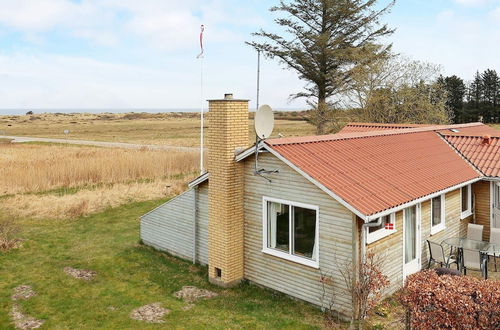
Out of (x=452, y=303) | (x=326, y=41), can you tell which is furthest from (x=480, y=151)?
(x=326, y=41)

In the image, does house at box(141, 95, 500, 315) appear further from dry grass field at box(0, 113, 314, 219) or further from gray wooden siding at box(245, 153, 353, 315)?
dry grass field at box(0, 113, 314, 219)

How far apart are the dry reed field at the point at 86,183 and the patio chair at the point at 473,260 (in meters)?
15.6

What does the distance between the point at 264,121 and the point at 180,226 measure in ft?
15.9

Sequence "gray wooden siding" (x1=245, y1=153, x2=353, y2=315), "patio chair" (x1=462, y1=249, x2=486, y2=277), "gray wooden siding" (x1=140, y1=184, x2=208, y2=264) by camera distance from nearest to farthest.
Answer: "gray wooden siding" (x1=245, y1=153, x2=353, y2=315) → "patio chair" (x1=462, y1=249, x2=486, y2=277) → "gray wooden siding" (x1=140, y1=184, x2=208, y2=264)

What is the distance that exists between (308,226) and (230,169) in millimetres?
2512

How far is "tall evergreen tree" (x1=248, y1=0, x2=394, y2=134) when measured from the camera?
34.1 meters

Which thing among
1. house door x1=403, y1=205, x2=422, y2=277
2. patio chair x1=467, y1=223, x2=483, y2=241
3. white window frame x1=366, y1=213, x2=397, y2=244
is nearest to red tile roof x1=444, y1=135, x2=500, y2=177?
patio chair x1=467, y1=223, x2=483, y2=241

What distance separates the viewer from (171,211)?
13.6m

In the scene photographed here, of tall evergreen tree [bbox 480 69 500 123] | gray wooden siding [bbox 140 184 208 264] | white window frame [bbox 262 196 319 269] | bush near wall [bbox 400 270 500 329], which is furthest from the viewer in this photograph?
tall evergreen tree [bbox 480 69 500 123]

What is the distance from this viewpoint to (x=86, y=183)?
1020 inches

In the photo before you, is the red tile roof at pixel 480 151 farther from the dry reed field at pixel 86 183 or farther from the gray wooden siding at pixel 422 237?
the dry reed field at pixel 86 183

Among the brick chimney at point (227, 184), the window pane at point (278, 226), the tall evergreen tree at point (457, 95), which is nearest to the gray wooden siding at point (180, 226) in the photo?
the brick chimney at point (227, 184)

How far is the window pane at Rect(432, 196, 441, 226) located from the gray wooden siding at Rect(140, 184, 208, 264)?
6464 mm

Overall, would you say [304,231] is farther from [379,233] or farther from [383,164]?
[383,164]
